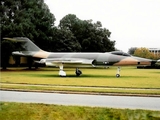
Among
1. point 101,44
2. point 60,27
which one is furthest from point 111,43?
point 60,27

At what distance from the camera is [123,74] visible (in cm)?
1405

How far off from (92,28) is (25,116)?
7.42 metres

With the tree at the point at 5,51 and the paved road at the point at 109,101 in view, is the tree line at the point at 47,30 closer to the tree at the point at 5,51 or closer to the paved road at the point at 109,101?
the tree at the point at 5,51

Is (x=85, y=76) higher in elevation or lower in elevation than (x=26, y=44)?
lower

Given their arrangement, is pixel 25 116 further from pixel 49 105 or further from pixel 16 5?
pixel 16 5

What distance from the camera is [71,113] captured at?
5.66m

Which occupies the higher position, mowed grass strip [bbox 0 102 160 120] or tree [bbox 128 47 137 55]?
tree [bbox 128 47 137 55]

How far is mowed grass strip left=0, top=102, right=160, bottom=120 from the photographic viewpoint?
5.50m

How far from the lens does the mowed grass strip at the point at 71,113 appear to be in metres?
5.50

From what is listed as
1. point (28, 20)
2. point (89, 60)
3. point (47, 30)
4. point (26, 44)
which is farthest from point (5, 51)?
point (89, 60)

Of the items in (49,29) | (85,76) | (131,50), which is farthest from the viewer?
(49,29)

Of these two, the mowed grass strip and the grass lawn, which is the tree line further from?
the mowed grass strip

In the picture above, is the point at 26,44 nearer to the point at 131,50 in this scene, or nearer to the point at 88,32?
the point at 88,32

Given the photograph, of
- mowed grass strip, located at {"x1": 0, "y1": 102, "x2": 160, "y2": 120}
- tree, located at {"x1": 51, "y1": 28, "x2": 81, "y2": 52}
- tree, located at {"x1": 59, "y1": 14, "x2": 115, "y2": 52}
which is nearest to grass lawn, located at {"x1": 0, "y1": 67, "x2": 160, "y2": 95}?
tree, located at {"x1": 51, "y1": 28, "x2": 81, "y2": 52}
